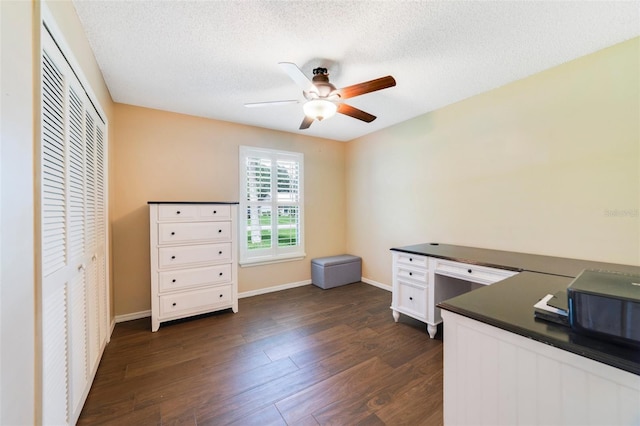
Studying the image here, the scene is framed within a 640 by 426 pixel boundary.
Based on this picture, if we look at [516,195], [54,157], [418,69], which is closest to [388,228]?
[516,195]

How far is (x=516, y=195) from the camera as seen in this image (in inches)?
100.0

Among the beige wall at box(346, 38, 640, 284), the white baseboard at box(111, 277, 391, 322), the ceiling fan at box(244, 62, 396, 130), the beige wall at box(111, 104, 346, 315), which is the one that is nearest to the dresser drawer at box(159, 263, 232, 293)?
the beige wall at box(111, 104, 346, 315)

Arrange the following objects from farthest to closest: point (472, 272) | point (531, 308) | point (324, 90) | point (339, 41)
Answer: point (472, 272) < point (324, 90) < point (339, 41) < point (531, 308)

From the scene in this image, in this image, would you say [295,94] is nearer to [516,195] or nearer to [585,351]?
[516,195]

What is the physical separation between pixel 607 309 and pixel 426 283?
183 cm

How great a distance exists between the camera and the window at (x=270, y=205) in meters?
3.72

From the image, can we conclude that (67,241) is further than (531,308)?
Yes

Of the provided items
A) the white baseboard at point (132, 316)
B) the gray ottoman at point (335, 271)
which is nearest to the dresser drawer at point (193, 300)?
the white baseboard at point (132, 316)

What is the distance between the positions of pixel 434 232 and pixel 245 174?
271 centimetres

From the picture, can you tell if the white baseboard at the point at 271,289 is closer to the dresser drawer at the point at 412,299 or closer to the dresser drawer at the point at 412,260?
the dresser drawer at the point at 412,299

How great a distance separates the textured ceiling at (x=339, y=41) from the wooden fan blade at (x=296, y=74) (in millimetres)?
216

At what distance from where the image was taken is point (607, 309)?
0.77 m

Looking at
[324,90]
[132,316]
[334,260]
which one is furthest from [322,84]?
[132,316]

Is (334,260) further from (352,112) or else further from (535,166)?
(535,166)
